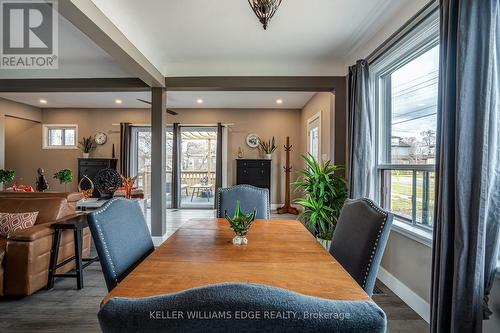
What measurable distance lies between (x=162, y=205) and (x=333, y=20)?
3.28 meters

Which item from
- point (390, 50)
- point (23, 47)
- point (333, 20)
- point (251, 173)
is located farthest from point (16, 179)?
point (390, 50)

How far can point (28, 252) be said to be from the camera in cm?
237

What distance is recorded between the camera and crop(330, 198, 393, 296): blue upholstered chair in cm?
127

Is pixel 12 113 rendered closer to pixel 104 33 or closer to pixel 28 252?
pixel 28 252

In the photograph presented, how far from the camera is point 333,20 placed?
108 inches

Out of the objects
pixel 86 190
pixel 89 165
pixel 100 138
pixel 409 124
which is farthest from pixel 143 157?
pixel 409 124

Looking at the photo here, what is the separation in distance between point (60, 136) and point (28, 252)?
5.79m

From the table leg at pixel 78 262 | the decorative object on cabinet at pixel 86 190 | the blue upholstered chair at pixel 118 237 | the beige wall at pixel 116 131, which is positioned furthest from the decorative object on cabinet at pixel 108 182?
the beige wall at pixel 116 131

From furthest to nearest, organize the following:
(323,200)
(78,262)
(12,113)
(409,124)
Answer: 1. (12,113)
2. (323,200)
3. (78,262)
4. (409,124)

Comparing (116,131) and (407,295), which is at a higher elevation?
(116,131)

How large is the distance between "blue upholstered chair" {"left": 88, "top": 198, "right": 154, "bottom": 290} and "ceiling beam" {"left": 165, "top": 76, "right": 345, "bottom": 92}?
8.61ft

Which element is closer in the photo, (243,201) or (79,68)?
(243,201)

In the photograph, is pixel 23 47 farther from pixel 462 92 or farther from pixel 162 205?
pixel 462 92

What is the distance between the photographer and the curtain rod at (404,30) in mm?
2011
